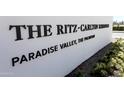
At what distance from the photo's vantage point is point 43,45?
693cm

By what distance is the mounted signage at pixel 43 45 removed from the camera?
18.6 ft

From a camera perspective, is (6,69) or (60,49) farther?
(60,49)

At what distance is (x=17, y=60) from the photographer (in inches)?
234

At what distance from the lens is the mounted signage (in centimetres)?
566

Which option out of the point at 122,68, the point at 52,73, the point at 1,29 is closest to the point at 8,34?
the point at 1,29

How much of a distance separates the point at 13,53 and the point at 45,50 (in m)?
1.48

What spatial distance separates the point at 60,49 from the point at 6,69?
2825 mm

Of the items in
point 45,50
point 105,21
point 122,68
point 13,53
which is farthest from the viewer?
point 105,21

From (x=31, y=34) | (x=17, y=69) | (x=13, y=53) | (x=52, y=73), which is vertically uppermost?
(x=31, y=34)

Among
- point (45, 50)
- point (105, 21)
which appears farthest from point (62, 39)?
point (105, 21)

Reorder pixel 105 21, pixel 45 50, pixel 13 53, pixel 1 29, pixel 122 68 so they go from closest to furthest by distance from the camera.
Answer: pixel 1 29 → pixel 13 53 → pixel 45 50 → pixel 122 68 → pixel 105 21

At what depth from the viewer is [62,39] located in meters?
8.05

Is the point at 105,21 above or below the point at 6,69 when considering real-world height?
above

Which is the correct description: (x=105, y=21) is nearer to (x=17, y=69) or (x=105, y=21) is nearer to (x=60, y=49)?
(x=60, y=49)
